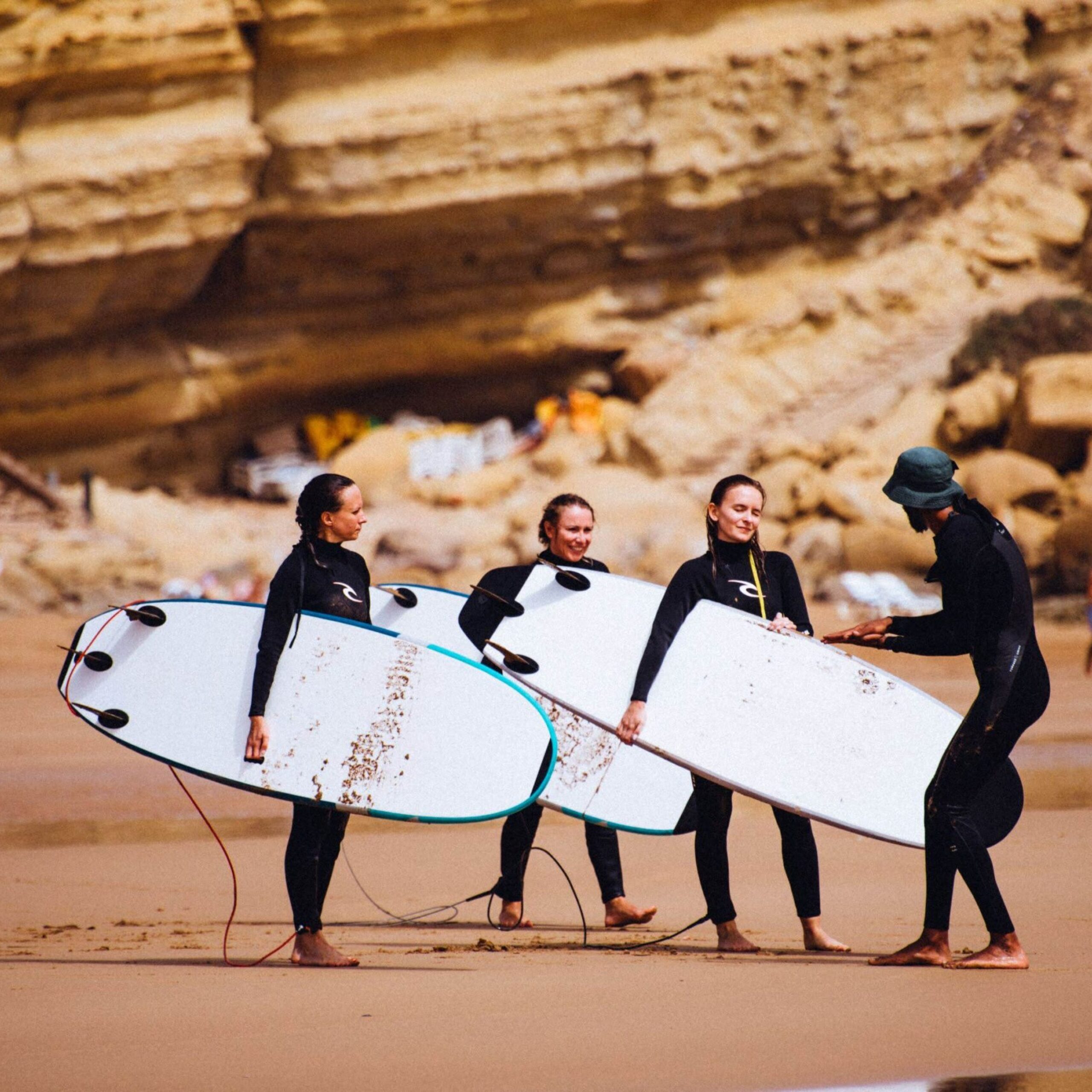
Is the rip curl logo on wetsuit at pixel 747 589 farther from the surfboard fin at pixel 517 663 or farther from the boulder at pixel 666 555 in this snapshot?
the boulder at pixel 666 555

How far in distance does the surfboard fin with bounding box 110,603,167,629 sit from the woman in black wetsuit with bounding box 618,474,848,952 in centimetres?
153

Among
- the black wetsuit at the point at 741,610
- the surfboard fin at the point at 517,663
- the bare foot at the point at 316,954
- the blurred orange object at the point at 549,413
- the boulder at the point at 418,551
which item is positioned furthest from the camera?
the blurred orange object at the point at 549,413

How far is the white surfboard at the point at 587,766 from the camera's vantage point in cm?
501

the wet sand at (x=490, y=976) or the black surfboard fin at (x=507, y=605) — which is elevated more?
the black surfboard fin at (x=507, y=605)

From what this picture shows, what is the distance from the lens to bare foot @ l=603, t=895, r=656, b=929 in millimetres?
4676

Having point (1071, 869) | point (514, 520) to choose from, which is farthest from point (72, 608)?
point (1071, 869)

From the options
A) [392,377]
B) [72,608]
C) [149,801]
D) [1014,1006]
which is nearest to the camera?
[1014,1006]

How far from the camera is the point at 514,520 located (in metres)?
18.3

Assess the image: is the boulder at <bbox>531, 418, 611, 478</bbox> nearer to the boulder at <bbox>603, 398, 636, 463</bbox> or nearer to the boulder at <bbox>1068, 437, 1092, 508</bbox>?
the boulder at <bbox>603, 398, 636, 463</bbox>

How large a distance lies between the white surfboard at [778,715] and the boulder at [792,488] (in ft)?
44.2

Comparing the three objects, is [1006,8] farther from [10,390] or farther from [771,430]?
[10,390]

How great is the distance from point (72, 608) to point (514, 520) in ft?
19.5

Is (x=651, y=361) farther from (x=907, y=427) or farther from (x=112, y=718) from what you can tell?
(x=112, y=718)

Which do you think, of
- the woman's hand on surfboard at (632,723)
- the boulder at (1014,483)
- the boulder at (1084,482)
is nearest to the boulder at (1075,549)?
the boulder at (1084,482)
